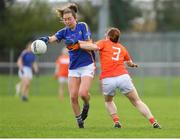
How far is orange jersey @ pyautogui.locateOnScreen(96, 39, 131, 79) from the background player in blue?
296 mm

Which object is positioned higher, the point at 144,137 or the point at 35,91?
the point at 144,137

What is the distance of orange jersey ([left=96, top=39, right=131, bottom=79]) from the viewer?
555 inches

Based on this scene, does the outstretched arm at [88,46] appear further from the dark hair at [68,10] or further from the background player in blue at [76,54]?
the dark hair at [68,10]

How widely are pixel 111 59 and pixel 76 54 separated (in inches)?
26.4

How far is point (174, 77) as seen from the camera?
1510 inches

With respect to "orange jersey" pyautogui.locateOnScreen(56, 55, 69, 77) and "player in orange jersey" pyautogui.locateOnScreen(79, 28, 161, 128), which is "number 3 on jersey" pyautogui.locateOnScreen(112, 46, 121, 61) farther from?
"orange jersey" pyautogui.locateOnScreen(56, 55, 69, 77)

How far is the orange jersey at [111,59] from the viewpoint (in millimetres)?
14086

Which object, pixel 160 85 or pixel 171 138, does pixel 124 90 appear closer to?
pixel 171 138

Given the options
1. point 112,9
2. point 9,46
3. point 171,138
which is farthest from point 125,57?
point 9,46

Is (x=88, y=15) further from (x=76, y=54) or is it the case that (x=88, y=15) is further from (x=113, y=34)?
(x=113, y=34)

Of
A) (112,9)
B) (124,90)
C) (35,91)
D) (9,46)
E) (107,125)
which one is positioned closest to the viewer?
(124,90)

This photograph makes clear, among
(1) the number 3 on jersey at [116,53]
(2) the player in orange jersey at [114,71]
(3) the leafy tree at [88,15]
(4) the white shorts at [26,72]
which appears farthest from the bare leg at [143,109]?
(3) the leafy tree at [88,15]

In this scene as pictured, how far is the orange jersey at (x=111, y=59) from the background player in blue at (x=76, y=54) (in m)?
0.30

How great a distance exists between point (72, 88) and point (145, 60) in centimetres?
2519
